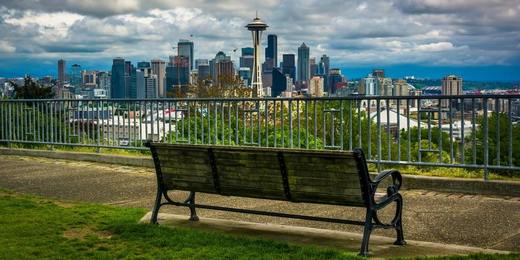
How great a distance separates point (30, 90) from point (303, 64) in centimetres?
11220

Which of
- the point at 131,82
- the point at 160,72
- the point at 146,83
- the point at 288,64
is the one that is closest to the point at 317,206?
the point at 146,83

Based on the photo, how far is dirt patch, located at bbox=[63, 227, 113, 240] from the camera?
25.8 feet

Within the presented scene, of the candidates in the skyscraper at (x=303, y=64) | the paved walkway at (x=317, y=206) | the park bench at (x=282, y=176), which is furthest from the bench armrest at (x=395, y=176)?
the skyscraper at (x=303, y=64)

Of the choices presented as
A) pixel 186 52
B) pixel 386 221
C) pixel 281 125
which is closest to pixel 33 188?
pixel 281 125

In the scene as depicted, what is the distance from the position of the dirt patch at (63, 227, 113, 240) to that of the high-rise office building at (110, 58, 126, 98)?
65025mm

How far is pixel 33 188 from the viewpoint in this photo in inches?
486

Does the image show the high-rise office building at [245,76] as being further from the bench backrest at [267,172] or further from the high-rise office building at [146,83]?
the bench backrest at [267,172]

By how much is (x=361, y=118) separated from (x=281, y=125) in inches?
69.2

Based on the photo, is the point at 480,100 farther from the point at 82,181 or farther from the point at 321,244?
the point at 82,181

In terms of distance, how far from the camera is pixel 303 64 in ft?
487

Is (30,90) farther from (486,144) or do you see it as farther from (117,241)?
(117,241)

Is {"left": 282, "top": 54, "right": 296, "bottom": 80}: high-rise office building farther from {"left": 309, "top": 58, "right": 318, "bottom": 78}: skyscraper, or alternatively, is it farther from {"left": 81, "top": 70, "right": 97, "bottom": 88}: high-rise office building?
{"left": 81, "top": 70, "right": 97, "bottom": 88}: high-rise office building

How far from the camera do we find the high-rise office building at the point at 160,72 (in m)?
78.9

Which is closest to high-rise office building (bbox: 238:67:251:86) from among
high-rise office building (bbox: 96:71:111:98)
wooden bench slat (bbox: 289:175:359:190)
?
high-rise office building (bbox: 96:71:111:98)
